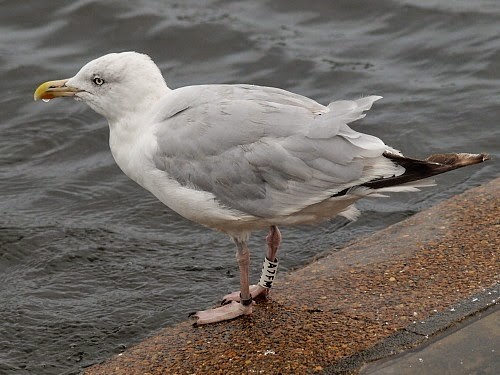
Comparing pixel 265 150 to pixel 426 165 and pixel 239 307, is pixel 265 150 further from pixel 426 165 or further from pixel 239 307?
pixel 239 307

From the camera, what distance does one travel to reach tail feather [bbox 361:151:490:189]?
450cm

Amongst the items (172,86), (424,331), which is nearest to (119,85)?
(424,331)

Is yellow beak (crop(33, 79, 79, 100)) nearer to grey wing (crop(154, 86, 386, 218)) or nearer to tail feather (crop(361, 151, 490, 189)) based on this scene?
grey wing (crop(154, 86, 386, 218))

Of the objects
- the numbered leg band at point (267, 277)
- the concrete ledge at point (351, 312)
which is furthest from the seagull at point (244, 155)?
the concrete ledge at point (351, 312)

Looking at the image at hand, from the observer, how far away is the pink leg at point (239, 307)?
16.8 ft

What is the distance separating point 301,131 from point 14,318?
2.47 metres

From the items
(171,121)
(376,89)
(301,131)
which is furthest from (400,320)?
(376,89)

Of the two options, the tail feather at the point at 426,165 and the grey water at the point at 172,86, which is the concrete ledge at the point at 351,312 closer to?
the tail feather at the point at 426,165

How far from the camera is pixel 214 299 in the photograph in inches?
243

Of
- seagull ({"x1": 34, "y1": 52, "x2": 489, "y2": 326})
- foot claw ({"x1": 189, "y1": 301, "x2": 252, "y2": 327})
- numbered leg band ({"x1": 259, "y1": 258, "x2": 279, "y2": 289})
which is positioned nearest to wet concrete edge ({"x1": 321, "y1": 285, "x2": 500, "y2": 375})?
seagull ({"x1": 34, "y1": 52, "x2": 489, "y2": 326})

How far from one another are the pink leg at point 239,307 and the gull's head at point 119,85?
0.95 metres

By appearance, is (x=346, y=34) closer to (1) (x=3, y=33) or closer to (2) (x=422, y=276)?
(1) (x=3, y=33)

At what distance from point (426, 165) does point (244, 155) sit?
932 mm

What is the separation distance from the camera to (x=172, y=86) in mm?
10016
